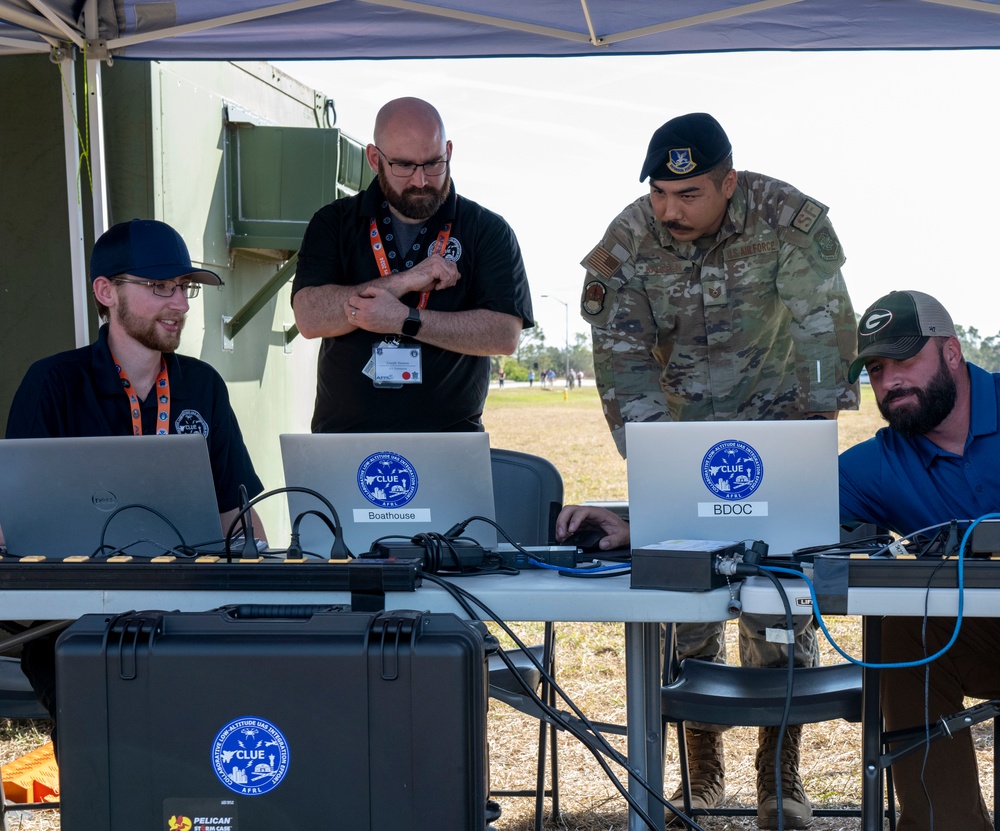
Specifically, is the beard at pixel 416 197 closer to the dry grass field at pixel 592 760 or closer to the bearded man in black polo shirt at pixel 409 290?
the bearded man in black polo shirt at pixel 409 290

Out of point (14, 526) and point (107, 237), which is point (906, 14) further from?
point (14, 526)

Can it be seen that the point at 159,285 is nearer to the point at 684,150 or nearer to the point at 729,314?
the point at 684,150

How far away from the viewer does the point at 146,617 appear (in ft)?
4.94

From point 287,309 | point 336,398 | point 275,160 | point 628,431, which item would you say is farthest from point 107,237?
point 287,309

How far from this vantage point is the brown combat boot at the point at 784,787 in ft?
9.14

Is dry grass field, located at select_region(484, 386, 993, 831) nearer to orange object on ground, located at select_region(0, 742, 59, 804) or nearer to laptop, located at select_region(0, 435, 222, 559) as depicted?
orange object on ground, located at select_region(0, 742, 59, 804)

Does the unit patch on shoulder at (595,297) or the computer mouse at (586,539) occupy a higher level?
the unit patch on shoulder at (595,297)

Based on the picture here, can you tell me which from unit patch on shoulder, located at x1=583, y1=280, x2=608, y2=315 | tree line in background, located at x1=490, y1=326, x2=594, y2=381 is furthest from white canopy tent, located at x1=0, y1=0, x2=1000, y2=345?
tree line in background, located at x1=490, y1=326, x2=594, y2=381

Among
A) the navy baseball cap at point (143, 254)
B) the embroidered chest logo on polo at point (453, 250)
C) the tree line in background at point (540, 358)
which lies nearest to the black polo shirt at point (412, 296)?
the embroidered chest logo on polo at point (453, 250)

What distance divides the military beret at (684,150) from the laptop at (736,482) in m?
1.19

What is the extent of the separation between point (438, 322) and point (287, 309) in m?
2.80

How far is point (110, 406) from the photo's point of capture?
249 centimetres

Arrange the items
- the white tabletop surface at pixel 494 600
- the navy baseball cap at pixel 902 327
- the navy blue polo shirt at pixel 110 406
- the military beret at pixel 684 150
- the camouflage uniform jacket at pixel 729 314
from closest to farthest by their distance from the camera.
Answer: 1. the white tabletop surface at pixel 494 600
2. the navy baseball cap at pixel 902 327
3. the navy blue polo shirt at pixel 110 406
4. the military beret at pixel 684 150
5. the camouflage uniform jacket at pixel 729 314

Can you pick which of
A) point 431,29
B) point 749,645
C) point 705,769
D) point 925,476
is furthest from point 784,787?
point 431,29
